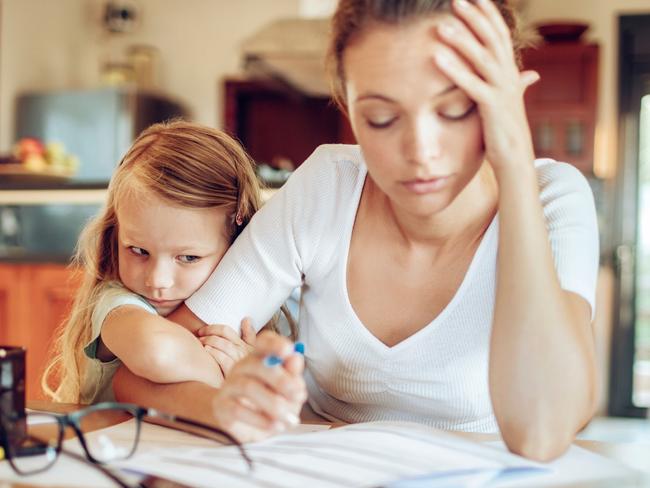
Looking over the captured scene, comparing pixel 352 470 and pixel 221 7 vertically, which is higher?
pixel 221 7

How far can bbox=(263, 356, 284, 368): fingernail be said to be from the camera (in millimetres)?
711

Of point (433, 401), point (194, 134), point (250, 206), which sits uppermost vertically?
point (194, 134)

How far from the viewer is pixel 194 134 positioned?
3.87 ft

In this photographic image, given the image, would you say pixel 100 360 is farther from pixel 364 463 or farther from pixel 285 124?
pixel 285 124

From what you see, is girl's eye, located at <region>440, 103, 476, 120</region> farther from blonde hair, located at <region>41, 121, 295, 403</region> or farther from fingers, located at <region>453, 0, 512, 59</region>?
blonde hair, located at <region>41, 121, 295, 403</region>

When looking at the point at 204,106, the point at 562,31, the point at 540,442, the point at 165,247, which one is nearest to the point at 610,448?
the point at 540,442

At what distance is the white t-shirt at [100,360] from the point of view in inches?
41.4

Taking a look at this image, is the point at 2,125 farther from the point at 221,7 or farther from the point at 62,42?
the point at 221,7

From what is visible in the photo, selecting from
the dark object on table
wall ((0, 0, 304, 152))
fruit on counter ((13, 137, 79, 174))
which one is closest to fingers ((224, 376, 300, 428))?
fruit on counter ((13, 137, 79, 174))

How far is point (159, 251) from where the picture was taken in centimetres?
108

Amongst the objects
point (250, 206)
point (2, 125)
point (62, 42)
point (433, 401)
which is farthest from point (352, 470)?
point (62, 42)

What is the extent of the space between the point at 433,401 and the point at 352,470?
34cm

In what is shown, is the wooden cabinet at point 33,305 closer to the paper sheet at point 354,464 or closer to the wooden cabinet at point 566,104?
the paper sheet at point 354,464

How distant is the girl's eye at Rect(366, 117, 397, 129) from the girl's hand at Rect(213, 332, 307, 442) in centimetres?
24
